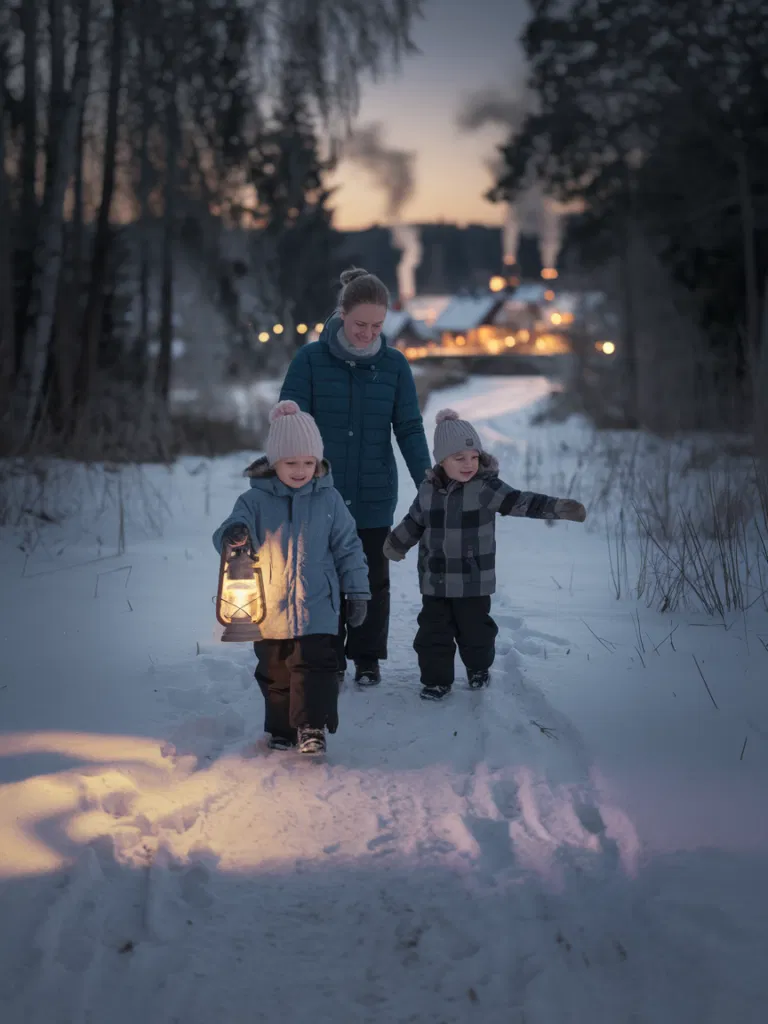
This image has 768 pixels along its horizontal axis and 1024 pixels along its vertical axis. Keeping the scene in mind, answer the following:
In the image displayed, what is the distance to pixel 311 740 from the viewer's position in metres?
3.91

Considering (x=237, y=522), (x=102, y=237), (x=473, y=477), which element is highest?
(x=102, y=237)

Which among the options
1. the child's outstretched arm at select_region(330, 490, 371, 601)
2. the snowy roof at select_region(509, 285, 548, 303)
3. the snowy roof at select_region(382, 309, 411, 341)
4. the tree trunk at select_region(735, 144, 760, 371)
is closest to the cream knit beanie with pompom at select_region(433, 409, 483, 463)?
the child's outstretched arm at select_region(330, 490, 371, 601)

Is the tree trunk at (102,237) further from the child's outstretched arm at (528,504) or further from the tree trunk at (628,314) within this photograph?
the tree trunk at (628,314)

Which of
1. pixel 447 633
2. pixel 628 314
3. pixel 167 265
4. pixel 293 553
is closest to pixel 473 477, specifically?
pixel 447 633

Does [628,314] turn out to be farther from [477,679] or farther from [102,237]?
[477,679]

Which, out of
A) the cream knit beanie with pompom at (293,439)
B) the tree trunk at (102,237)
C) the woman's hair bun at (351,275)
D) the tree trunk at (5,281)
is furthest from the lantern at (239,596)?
the tree trunk at (102,237)

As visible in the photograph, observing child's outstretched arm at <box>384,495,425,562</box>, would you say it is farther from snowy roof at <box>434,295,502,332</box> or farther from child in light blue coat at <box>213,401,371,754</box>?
snowy roof at <box>434,295,502,332</box>

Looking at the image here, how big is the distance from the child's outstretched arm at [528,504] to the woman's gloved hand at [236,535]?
1318 mm

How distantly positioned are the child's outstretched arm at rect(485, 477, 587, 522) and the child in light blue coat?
0.91 meters

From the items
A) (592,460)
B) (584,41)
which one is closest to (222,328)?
(584,41)

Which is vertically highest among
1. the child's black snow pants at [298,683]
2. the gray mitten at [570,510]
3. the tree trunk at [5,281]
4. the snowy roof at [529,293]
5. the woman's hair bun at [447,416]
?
the snowy roof at [529,293]

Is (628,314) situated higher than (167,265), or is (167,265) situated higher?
(167,265)

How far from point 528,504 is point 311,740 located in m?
1.52

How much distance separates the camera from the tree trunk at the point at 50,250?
11.2 metres
